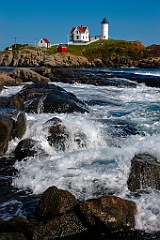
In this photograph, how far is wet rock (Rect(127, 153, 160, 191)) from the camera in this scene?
7.39 metres

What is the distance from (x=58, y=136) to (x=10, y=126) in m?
1.65

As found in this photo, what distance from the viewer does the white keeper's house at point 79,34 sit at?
116 meters

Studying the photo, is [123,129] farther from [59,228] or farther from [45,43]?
[45,43]

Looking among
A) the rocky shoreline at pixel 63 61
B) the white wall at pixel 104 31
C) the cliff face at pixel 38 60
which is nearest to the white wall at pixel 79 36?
the white wall at pixel 104 31

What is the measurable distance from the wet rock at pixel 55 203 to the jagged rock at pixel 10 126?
4.47 meters

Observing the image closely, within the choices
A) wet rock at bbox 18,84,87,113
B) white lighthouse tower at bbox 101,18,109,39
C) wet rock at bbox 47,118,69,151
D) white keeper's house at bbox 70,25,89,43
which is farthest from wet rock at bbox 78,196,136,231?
white lighthouse tower at bbox 101,18,109,39

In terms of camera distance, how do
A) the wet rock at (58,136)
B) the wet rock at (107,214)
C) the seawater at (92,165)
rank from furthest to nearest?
the wet rock at (58,136) → the seawater at (92,165) → the wet rock at (107,214)

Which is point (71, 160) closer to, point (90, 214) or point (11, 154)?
point (11, 154)

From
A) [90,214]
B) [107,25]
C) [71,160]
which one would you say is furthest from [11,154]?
[107,25]

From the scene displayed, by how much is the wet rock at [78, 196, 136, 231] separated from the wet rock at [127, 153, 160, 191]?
1.37 m

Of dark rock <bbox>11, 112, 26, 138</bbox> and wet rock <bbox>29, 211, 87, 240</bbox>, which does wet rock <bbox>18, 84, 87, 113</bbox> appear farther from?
wet rock <bbox>29, 211, 87, 240</bbox>

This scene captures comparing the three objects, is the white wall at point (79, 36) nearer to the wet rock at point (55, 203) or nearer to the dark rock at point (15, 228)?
the wet rock at point (55, 203)

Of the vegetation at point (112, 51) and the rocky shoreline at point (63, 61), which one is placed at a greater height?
the vegetation at point (112, 51)

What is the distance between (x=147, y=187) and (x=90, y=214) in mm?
2083
